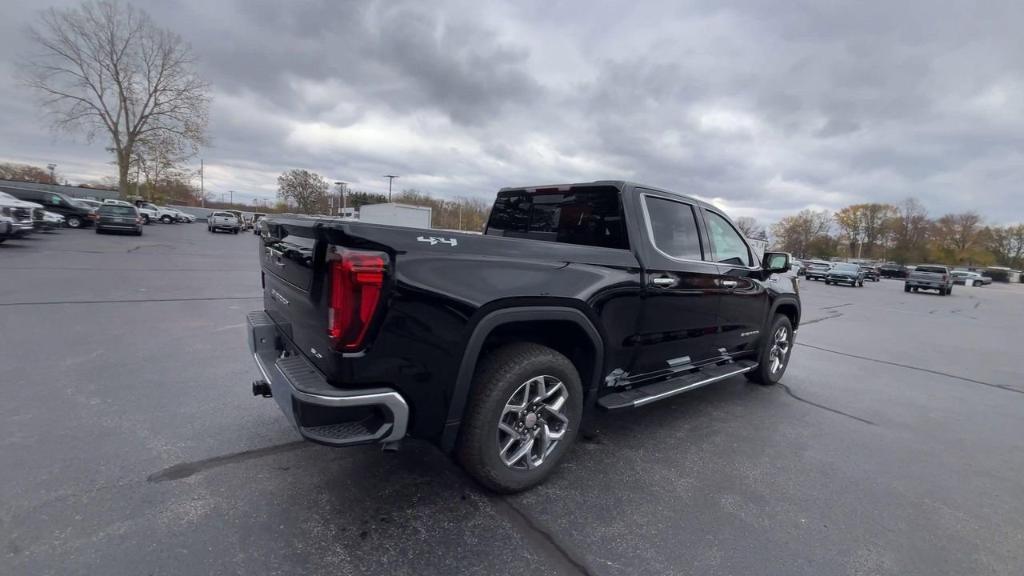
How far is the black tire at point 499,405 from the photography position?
250 cm

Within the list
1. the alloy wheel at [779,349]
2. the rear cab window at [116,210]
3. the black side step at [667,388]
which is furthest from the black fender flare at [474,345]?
the rear cab window at [116,210]

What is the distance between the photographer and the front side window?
428 cm

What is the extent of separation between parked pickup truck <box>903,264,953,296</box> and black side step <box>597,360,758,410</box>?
102 feet

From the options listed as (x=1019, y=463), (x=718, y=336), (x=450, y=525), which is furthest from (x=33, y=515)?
(x=1019, y=463)

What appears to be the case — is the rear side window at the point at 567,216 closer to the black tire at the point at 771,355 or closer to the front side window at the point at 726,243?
the front side window at the point at 726,243

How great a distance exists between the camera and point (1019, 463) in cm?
371

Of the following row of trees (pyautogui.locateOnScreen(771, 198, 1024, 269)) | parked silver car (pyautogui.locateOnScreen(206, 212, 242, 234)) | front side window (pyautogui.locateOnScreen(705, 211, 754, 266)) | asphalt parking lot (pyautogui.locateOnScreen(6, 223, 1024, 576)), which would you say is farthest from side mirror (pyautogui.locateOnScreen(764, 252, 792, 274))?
row of trees (pyautogui.locateOnScreen(771, 198, 1024, 269))

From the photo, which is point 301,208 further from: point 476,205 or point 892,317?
point 892,317

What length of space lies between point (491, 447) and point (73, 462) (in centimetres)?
250

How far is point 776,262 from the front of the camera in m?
4.74

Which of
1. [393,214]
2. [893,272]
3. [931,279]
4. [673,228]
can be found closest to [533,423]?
[673,228]

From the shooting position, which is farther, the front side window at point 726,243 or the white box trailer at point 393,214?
the white box trailer at point 393,214

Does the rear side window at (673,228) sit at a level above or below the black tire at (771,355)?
above

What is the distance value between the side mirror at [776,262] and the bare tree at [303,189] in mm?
68790
